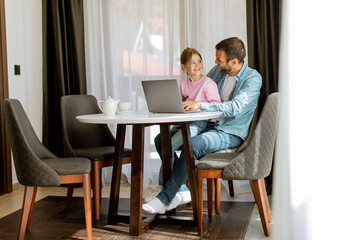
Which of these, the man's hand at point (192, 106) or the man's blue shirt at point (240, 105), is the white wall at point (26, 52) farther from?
the man's blue shirt at point (240, 105)

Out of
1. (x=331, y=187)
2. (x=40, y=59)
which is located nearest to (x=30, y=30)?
(x=40, y=59)

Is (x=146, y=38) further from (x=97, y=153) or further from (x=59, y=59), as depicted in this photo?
(x=97, y=153)

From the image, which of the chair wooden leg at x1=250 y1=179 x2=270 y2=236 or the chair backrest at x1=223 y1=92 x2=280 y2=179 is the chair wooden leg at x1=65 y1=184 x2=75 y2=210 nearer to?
the chair backrest at x1=223 y1=92 x2=280 y2=179

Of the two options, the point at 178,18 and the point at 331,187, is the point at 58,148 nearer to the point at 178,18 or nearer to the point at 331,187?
the point at 178,18

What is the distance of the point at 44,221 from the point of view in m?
2.76

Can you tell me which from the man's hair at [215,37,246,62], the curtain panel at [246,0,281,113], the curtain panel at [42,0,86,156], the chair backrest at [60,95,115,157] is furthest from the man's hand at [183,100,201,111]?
the curtain panel at [42,0,86,156]

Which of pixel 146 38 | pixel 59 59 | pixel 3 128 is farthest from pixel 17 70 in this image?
pixel 146 38

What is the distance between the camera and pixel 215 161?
244 cm

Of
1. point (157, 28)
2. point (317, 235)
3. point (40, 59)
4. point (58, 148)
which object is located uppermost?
point (157, 28)

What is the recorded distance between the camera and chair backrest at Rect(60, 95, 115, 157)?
10.3ft

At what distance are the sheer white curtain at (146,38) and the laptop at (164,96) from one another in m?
1.19

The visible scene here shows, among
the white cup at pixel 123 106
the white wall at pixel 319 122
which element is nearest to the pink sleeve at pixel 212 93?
the white cup at pixel 123 106

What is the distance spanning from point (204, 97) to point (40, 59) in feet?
6.05

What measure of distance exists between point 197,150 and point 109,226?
719 millimetres
